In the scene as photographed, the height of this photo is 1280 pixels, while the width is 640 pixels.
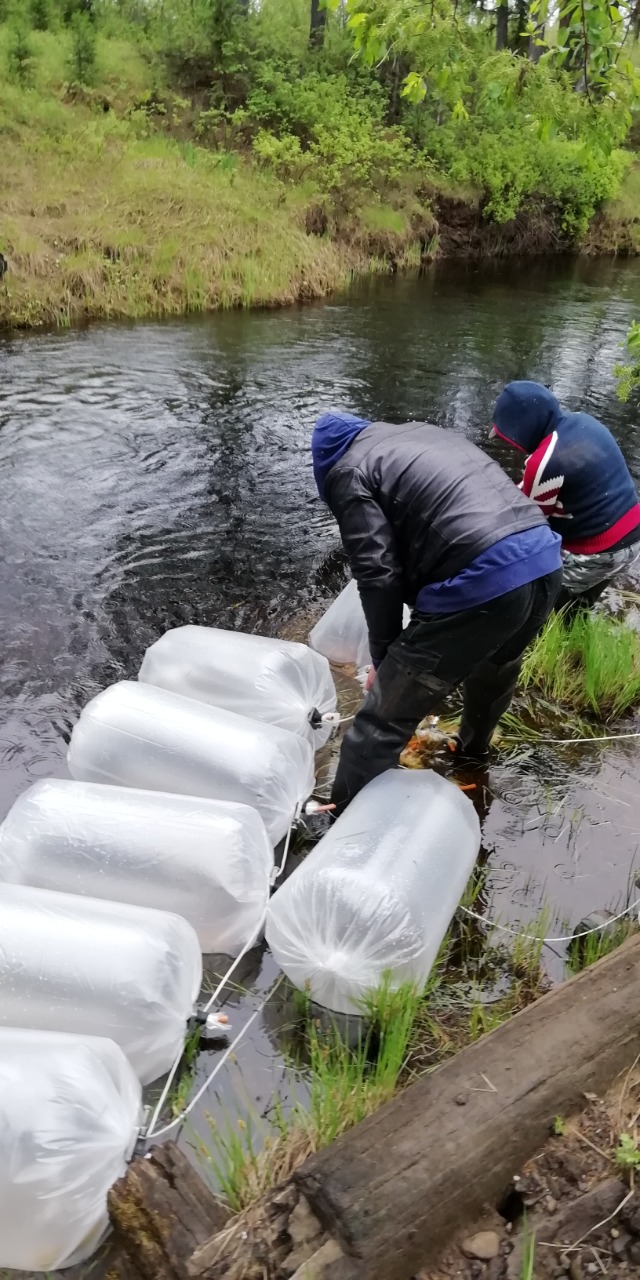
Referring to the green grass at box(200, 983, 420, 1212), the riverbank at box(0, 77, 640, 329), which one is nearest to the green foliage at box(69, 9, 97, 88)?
the riverbank at box(0, 77, 640, 329)

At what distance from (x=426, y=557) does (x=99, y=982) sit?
1.77 metres

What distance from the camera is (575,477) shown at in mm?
4418

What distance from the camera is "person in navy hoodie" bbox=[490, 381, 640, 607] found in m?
4.36

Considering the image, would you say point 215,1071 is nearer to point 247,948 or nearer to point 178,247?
point 247,948

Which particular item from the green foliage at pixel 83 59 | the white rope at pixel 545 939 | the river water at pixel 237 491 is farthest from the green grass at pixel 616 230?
the white rope at pixel 545 939

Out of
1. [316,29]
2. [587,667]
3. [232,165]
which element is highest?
[316,29]

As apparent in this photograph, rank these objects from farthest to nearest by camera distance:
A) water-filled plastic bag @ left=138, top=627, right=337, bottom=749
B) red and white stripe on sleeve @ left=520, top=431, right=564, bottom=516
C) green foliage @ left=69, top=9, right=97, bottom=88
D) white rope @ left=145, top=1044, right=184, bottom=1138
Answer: green foliage @ left=69, top=9, right=97, bottom=88, red and white stripe on sleeve @ left=520, top=431, right=564, bottom=516, water-filled plastic bag @ left=138, top=627, right=337, bottom=749, white rope @ left=145, top=1044, right=184, bottom=1138

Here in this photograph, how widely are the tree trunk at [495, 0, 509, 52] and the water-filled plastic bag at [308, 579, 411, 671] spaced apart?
20974mm

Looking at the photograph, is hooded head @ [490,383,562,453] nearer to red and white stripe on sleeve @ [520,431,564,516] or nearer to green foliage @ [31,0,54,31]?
red and white stripe on sleeve @ [520,431,564,516]

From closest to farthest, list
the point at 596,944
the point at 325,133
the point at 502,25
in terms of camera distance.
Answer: the point at 596,944, the point at 325,133, the point at 502,25

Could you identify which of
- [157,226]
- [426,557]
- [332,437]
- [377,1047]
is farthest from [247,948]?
[157,226]

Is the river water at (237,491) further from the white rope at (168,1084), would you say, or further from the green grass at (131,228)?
the green grass at (131,228)

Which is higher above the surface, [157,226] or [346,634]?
[157,226]

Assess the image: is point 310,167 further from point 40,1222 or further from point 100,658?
point 40,1222
